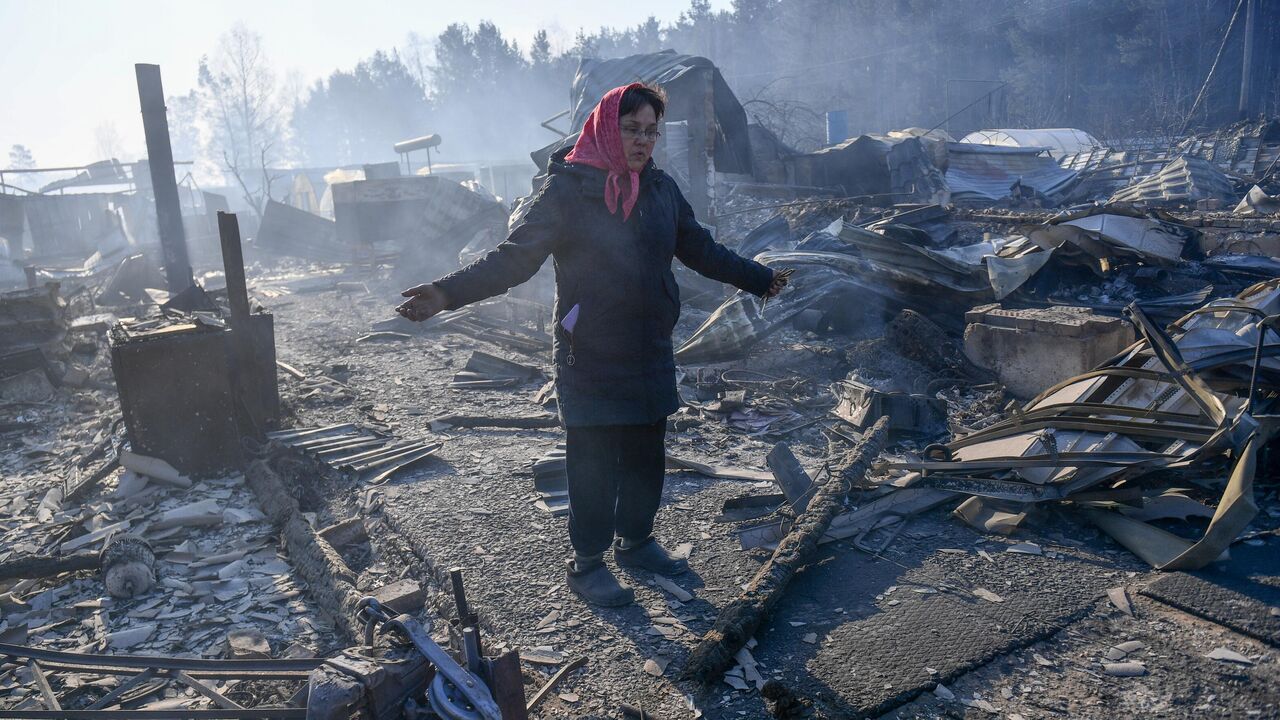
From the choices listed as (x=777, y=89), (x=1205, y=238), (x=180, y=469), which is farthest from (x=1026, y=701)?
(x=777, y=89)

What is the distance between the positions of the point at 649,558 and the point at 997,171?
16.6 m

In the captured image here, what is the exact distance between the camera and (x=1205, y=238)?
846 cm

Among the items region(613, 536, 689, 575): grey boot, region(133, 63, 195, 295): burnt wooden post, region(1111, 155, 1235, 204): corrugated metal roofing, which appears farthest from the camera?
region(1111, 155, 1235, 204): corrugated metal roofing

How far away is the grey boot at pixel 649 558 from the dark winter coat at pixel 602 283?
715 millimetres

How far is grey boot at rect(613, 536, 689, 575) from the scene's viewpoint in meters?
3.55

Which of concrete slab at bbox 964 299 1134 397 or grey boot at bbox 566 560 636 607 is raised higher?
concrete slab at bbox 964 299 1134 397

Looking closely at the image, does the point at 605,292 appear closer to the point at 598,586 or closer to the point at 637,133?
the point at 637,133

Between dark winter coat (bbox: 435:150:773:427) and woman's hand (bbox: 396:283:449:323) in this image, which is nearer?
woman's hand (bbox: 396:283:449:323)

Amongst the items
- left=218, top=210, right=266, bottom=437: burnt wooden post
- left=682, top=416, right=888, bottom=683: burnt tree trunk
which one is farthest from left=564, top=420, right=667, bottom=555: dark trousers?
left=218, top=210, right=266, bottom=437: burnt wooden post

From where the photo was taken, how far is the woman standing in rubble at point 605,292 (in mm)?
3012

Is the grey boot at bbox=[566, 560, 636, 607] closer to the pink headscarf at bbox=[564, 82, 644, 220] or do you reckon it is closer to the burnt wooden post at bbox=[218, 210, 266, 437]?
the pink headscarf at bbox=[564, 82, 644, 220]

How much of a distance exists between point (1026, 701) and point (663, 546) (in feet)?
5.89

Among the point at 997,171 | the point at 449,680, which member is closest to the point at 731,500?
the point at 449,680

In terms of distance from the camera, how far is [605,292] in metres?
3.08
